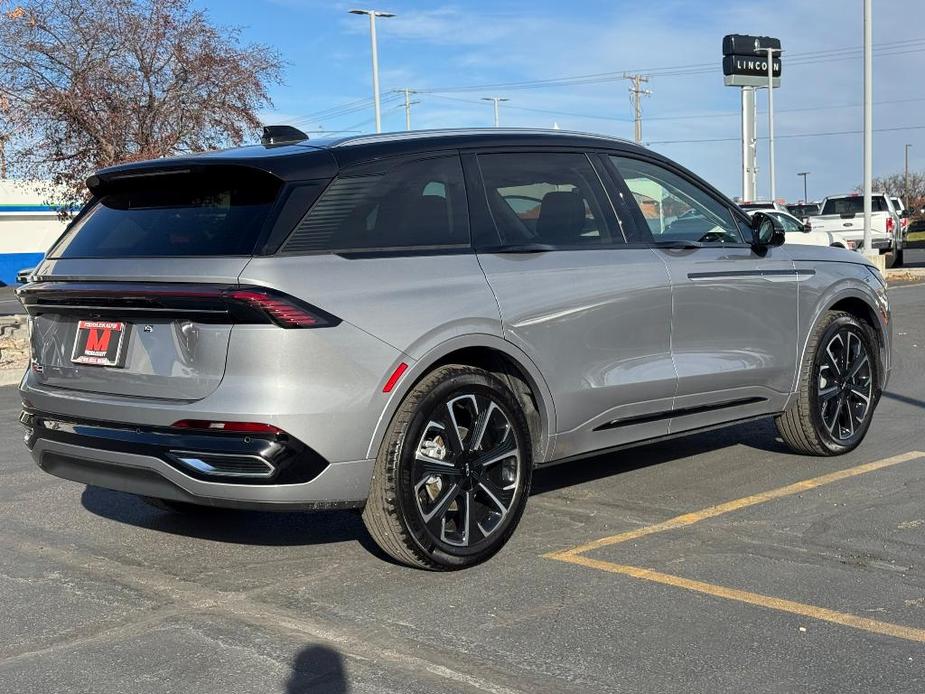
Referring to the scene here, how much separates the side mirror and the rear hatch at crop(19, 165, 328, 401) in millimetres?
2970

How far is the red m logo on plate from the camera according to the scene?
4621 millimetres

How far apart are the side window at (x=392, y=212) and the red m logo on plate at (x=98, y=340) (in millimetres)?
853

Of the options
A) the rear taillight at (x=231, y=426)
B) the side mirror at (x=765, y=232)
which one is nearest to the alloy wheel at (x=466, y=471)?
the rear taillight at (x=231, y=426)

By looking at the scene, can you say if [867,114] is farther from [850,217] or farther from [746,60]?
[746,60]

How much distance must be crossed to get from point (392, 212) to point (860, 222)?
2974cm

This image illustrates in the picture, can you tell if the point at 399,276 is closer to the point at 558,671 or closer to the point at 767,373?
the point at 558,671

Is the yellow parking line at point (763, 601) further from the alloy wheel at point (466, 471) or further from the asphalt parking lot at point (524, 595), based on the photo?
the alloy wheel at point (466, 471)

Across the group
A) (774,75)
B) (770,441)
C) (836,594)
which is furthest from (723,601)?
(774,75)

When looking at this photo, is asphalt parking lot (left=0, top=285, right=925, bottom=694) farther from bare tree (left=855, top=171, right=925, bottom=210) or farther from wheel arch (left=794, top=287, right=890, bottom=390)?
bare tree (left=855, top=171, right=925, bottom=210)

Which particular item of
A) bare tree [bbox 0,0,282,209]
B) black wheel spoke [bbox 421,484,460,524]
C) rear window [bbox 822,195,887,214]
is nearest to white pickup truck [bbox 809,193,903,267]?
rear window [bbox 822,195,887,214]

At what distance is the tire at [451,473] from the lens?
458 cm

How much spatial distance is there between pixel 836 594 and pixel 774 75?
5641cm

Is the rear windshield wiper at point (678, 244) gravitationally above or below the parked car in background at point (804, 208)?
below

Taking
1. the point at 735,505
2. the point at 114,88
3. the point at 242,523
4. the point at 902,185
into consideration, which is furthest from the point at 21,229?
the point at 902,185
